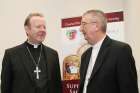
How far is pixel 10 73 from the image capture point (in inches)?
135

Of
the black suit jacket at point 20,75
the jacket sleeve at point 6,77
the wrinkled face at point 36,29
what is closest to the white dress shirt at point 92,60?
the black suit jacket at point 20,75

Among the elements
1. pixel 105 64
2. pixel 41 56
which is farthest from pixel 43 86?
pixel 105 64

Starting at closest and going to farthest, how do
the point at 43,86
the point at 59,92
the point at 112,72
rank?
1. the point at 112,72
2. the point at 43,86
3. the point at 59,92

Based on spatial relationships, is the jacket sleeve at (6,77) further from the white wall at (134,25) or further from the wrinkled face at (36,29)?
the white wall at (134,25)

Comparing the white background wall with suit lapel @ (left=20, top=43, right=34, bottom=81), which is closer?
suit lapel @ (left=20, top=43, right=34, bottom=81)

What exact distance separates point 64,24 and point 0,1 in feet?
4.66

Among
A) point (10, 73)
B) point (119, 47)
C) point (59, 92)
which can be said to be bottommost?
point (59, 92)

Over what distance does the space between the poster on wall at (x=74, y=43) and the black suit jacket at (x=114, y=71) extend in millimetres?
1486

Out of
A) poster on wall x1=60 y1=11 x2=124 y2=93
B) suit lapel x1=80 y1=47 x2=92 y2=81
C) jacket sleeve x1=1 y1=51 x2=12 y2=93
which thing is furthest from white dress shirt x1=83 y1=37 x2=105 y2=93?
poster on wall x1=60 y1=11 x2=124 y2=93

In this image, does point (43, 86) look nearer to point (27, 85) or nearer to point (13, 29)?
point (27, 85)

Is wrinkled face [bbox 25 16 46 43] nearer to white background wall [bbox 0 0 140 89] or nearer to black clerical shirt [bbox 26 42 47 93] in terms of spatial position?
black clerical shirt [bbox 26 42 47 93]

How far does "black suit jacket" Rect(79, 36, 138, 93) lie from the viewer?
2.84 metres

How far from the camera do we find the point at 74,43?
5.02 metres

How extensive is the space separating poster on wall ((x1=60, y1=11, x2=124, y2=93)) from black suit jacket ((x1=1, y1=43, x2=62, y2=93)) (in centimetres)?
109
